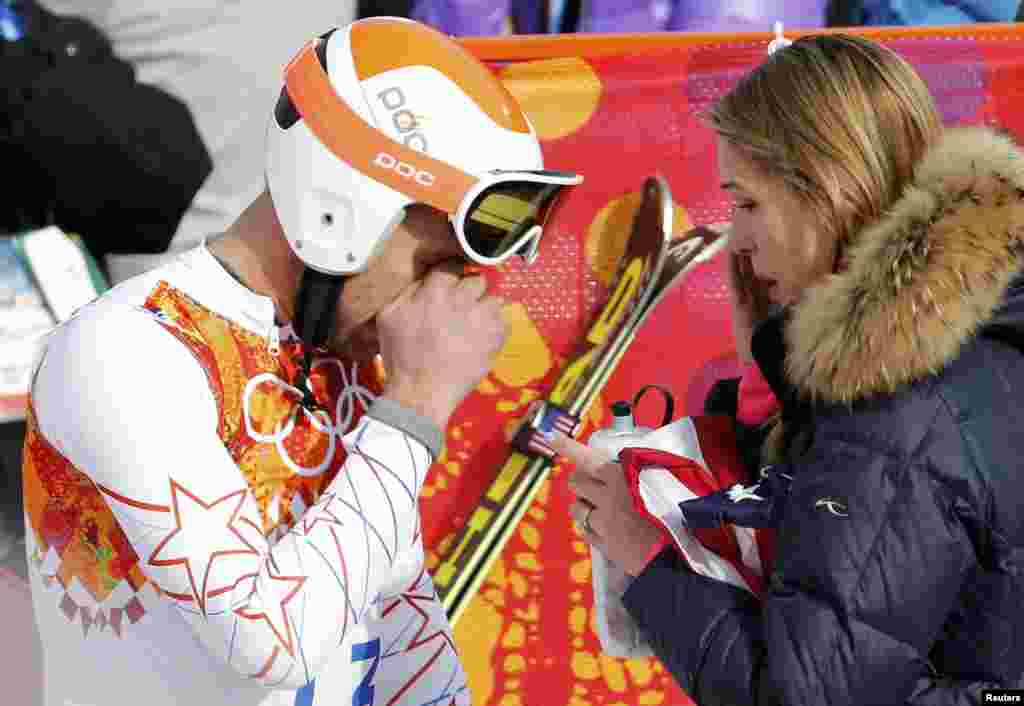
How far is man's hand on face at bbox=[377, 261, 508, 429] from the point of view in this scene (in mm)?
1603

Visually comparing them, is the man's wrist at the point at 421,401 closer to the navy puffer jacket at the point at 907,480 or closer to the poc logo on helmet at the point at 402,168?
the poc logo on helmet at the point at 402,168

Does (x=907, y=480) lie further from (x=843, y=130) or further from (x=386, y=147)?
(x=386, y=147)

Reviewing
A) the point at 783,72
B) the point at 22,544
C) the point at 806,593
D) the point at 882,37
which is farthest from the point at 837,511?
the point at 22,544

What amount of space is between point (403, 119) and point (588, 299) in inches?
46.7

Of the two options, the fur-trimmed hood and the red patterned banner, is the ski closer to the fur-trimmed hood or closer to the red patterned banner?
the red patterned banner

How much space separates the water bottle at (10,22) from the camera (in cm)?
330

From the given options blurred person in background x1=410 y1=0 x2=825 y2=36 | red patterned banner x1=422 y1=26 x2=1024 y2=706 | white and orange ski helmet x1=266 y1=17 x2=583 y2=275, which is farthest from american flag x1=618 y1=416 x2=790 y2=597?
blurred person in background x1=410 y1=0 x2=825 y2=36

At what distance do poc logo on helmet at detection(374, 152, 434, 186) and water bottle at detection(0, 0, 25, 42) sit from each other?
7.07ft

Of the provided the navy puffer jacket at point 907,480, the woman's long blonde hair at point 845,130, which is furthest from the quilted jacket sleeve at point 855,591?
the woman's long blonde hair at point 845,130

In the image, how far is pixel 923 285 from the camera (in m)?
1.50

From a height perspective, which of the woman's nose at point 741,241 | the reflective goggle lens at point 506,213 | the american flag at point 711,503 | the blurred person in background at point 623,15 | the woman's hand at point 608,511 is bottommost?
the woman's hand at point 608,511

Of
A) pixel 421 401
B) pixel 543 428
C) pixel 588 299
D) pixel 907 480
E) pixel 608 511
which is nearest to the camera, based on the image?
pixel 907 480

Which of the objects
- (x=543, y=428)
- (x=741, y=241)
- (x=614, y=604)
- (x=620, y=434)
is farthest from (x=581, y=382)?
(x=741, y=241)

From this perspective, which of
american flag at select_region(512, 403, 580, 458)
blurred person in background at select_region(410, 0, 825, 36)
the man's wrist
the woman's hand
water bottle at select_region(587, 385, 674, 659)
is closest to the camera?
the man's wrist
